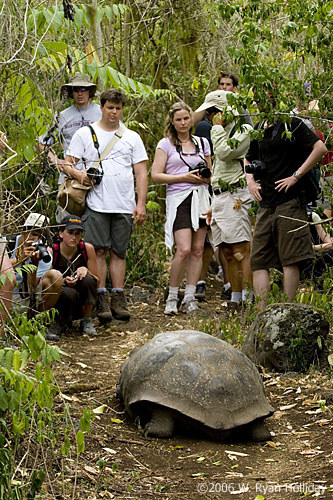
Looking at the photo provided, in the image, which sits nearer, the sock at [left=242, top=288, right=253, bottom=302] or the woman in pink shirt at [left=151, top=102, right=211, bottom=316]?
the sock at [left=242, top=288, right=253, bottom=302]

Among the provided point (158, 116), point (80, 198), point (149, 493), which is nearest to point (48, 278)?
point (80, 198)

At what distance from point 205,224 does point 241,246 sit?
0.56m

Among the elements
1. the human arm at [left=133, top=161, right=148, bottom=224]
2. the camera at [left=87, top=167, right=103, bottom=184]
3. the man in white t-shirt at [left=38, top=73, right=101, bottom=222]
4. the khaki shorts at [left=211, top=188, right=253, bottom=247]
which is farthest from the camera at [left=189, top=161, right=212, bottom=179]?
the man in white t-shirt at [left=38, top=73, right=101, bottom=222]

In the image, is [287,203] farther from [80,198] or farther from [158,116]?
[158,116]

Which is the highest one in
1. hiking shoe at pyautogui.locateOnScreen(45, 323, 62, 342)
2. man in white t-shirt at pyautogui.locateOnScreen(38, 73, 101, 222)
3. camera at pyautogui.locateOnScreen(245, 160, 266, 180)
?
man in white t-shirt at pyautogui.locateOnScreen(38, 73, 101, 222)

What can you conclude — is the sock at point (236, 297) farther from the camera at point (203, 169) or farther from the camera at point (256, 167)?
the camera at point (256, 167)

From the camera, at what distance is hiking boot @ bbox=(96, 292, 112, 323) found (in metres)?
7.79

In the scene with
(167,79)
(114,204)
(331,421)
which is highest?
(167,79)

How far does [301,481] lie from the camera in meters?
3.96

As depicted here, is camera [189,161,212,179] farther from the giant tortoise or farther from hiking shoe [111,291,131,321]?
the giant tortoise

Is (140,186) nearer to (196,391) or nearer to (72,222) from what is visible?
(72,222)

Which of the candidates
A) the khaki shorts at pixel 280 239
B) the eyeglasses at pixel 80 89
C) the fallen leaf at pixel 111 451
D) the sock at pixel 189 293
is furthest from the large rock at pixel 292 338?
the eyeglasses at pixel 80 89

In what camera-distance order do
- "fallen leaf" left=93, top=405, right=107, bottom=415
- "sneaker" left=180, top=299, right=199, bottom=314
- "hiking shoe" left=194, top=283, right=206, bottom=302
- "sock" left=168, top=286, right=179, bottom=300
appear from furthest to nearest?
"hiking shoe" left=194, top=283, right=206, bottom=302, "sock" left=168, top=286, right=179, bottom=300, "sneaker" left=180, top=299, right=199, bottom=314, "fallen leaf" left=93, top=405, right=107, bottom=415

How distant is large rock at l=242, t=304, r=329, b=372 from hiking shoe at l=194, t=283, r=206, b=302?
121 inches
